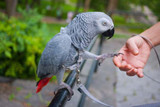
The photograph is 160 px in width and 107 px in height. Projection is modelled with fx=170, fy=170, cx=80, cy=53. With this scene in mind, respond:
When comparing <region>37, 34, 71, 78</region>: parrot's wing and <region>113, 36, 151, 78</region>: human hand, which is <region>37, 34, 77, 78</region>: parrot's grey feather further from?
<region>113, 36, 151, 78</region>: human hand

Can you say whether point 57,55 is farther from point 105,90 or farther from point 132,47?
point 105,90

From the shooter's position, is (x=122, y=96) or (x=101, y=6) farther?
(x=101, y=6)

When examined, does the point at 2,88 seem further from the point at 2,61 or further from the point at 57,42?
the point at 57,42

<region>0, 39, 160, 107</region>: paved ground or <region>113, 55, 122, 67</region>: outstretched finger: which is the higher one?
<region>113, 55, 122, 67</region>: outstretched finger

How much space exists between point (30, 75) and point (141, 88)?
1.24 metres

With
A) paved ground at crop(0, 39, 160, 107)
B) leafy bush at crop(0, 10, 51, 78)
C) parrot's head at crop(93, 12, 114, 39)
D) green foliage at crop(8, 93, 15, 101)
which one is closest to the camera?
parrot's head at crop(93, 12, 114, 39)

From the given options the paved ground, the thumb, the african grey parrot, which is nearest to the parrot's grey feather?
the african grey parrot

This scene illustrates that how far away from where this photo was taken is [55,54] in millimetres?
672

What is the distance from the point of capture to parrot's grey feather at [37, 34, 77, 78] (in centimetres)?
65

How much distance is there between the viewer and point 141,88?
1652 mm

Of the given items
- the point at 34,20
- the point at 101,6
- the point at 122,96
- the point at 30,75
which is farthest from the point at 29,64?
the point at 101,6

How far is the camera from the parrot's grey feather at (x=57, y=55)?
65 cm

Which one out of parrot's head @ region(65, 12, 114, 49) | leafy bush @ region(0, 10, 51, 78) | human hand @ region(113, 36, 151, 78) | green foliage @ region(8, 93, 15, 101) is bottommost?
green foliage @ region(8, 93, 15, 101)

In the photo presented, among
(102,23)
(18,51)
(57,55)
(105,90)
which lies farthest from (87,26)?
(18,51)
